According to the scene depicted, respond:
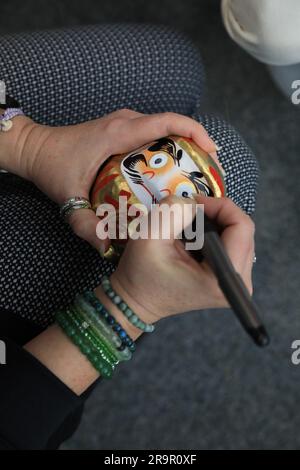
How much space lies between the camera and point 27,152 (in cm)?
61

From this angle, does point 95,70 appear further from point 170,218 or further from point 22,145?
point 170,218

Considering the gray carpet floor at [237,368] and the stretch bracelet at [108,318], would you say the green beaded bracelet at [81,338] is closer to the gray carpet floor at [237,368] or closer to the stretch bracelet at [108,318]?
the stretch bracelet at [108,318]

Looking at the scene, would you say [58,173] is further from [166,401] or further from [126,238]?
[166,401]

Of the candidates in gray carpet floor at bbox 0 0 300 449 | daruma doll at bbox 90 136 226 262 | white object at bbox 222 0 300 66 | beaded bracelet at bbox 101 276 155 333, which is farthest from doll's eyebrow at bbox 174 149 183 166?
gray carpet floor at bbox 0 0 300 449

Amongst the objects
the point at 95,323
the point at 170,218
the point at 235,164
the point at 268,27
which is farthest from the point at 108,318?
the point at 268,27

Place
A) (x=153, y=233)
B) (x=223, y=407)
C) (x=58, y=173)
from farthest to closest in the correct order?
(x=223, y=407), (x=58, y=173), (x=153, y=233)

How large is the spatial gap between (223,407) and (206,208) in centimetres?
54

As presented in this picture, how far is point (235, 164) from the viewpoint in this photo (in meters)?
0.66

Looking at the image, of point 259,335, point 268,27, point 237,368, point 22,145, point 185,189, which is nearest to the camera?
point 259,335

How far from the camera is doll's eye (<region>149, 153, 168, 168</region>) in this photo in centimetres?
52

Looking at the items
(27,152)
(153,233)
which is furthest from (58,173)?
(153,233)

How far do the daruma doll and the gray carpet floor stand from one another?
1.51 ft

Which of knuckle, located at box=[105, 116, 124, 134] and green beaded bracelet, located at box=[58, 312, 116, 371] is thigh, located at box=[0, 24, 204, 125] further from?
green beaded bracelet, located at box=[58, 312, 116, 371]

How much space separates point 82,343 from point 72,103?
0.28 metres
